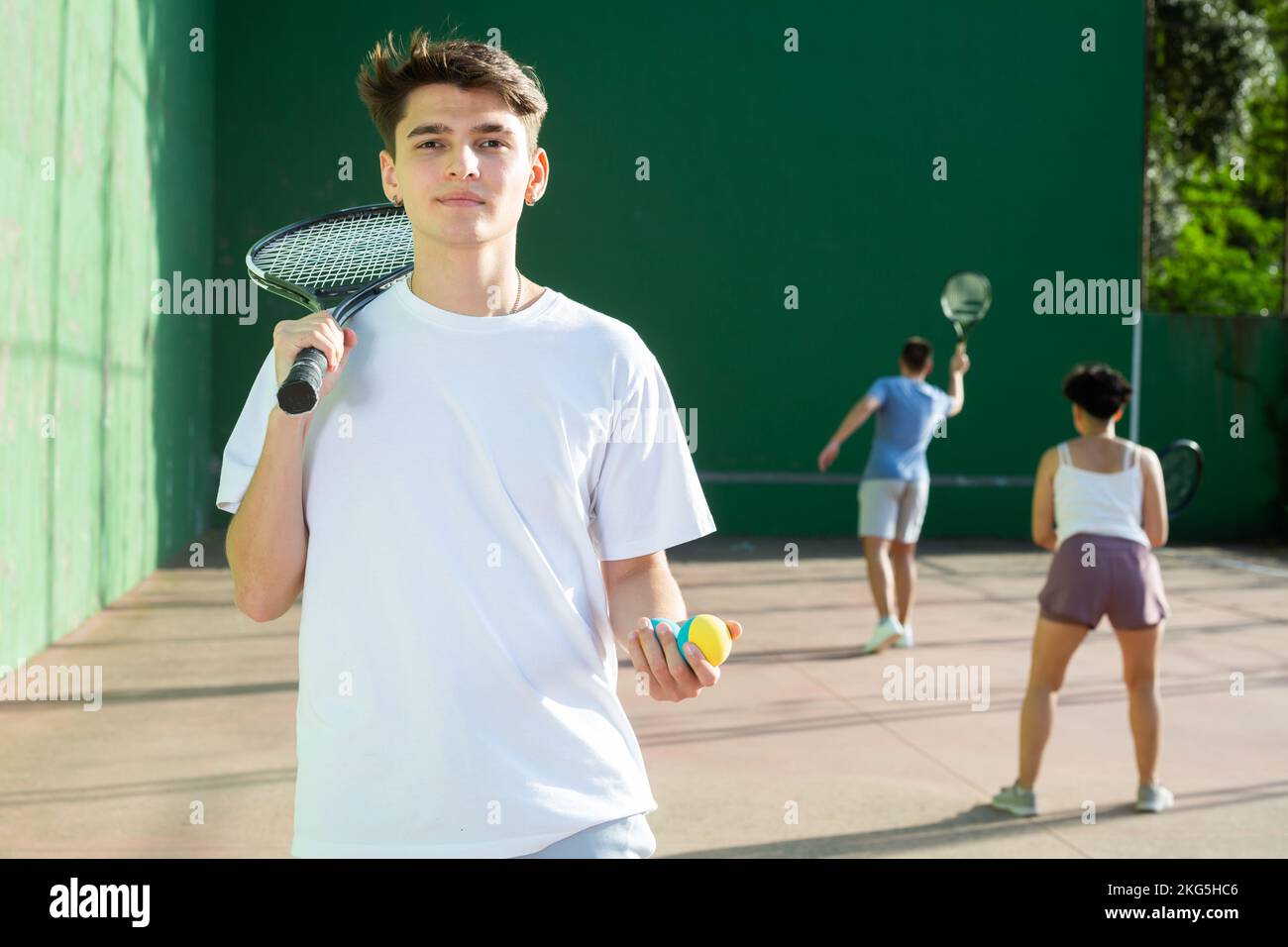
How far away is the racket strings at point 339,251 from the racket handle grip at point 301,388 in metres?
0.70

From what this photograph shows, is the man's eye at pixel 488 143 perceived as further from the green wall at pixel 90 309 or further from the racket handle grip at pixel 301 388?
the green wall at pixel 90 309

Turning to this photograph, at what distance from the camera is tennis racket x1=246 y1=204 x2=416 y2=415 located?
243cm

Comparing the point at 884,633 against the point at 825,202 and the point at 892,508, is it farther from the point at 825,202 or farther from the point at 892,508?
the point at 825,202

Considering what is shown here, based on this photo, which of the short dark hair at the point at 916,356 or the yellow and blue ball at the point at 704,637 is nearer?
the yellow and blue ball at the point at 704,637

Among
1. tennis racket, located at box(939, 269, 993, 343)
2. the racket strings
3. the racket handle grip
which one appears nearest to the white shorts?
tennis racket, located at box(939, 269, 993, 343)

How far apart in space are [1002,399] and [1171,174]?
26.4 feet

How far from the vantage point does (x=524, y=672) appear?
1.81m

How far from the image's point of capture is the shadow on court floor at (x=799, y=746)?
445cm

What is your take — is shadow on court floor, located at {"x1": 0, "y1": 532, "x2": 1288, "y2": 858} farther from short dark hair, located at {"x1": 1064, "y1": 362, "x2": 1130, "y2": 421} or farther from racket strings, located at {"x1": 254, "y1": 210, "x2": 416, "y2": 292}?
racket strings, located at {"x1": 254, "y1": 210, "x2": 416, "y2": 292}

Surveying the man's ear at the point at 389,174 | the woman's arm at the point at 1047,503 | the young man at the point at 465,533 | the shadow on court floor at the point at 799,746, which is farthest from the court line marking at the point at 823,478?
the young man at the point at 465,533

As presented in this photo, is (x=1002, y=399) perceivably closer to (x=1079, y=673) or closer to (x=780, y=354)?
(x=780, y=354)

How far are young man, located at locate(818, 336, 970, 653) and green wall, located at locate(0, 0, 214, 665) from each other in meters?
4.13

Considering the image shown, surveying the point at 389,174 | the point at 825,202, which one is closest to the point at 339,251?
the point at 389,174
